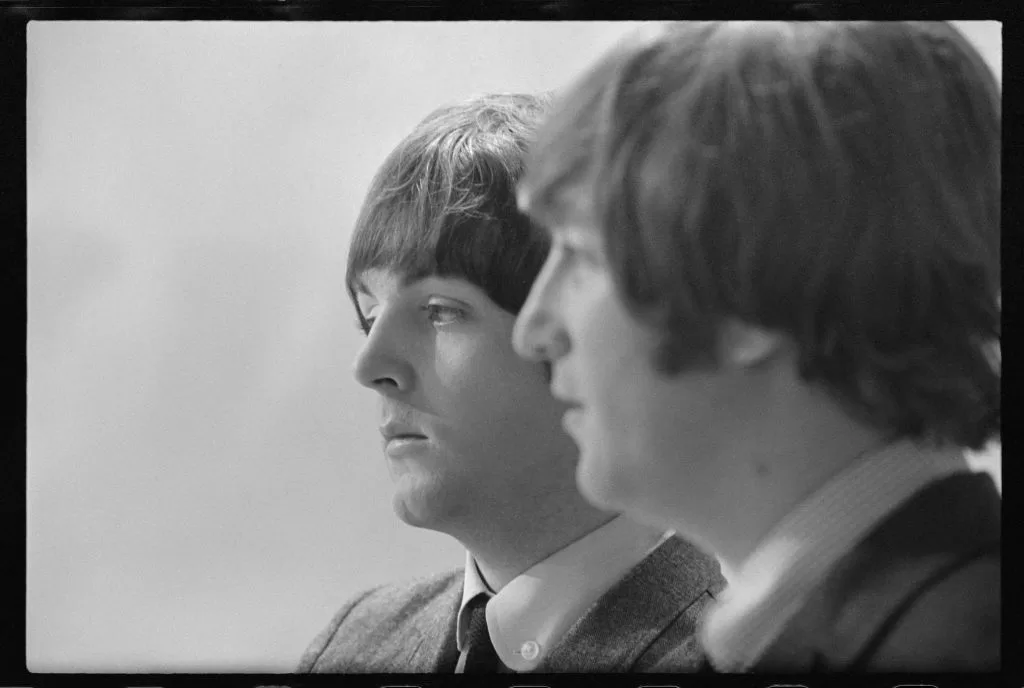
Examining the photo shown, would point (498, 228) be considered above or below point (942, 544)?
above

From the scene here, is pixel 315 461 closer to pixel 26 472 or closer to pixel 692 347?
pixel 26 472

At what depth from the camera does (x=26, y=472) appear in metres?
2.18

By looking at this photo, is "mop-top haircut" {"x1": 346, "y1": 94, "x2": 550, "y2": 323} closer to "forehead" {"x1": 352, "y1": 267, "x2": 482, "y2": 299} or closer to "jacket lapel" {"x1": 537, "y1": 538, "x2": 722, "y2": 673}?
"forehead" {"x1": 352, "y1": 267, "x2": 482, "y2": 299}

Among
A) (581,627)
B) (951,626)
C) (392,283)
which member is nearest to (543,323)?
(392,283)

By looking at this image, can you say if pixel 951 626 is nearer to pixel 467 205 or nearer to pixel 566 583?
pixel 566 583

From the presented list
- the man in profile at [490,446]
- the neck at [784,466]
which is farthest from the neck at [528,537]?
the neck at [784,466]

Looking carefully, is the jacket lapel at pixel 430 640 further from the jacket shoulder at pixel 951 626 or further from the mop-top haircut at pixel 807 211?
the jacket shoulder at pixel 951 626

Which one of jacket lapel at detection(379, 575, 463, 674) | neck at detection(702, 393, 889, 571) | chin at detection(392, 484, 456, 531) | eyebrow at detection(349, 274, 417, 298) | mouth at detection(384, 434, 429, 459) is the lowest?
jacket lapel at detection(379, 575, 463, 674)

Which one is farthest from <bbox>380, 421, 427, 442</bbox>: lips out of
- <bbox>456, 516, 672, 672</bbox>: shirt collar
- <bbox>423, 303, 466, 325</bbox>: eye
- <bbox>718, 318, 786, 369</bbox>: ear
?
<bbox>718, 318, 786, 369</bbox>: ear

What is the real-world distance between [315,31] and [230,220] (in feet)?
1.19

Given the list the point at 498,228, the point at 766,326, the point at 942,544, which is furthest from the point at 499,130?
the point at 942,544

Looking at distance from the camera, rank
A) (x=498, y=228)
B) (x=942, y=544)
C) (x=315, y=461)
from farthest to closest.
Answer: (x=315, y=461) < (x=498, y=228) < (x=942, y=544)

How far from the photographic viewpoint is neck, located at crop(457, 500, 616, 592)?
1957 millimetres
